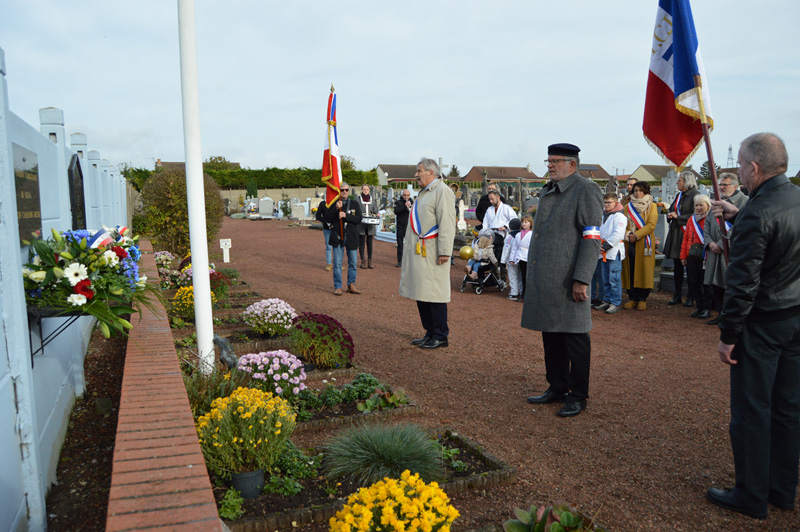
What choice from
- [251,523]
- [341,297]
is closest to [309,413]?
[251,523]

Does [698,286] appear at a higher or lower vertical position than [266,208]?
lower

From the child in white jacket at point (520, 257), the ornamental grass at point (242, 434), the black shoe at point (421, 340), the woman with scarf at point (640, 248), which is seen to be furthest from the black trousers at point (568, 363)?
the child in white jacket at point (520, 257)

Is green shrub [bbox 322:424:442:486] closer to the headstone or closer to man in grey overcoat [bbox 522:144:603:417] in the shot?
man in grey overcoat [bbox 522:144:603:417]

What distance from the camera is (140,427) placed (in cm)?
302

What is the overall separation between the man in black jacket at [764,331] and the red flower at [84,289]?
3.47 metres

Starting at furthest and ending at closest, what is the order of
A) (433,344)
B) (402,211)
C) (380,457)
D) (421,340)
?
1. (402,211)
2. (421,340)
3. (433,344)
4. (380,457)

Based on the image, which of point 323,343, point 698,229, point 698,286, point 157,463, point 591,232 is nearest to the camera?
point 157,463

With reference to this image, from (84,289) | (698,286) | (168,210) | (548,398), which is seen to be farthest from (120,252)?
(168,210)

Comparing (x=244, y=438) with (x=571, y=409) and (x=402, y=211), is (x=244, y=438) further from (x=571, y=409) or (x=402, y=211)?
(x=402, y=211)

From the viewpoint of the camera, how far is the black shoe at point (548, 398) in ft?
16.0

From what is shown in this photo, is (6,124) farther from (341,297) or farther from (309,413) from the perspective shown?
(341,297)

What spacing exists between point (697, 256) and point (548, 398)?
486 centimetres

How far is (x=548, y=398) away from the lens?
488 cm

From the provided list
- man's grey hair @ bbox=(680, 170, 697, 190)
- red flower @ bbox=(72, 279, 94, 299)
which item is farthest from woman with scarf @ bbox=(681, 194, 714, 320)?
red flower @ bbox=(72, 279, 94, 299)
